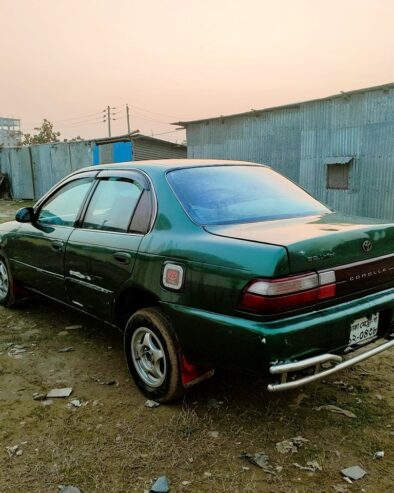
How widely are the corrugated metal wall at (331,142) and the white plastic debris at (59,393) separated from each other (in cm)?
1084

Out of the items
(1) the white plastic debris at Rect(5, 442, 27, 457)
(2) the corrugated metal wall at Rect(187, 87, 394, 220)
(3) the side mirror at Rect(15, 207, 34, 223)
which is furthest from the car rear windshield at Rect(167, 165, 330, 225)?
(2) the corrugated metal wall at Rect(187, 87, 394, 220)

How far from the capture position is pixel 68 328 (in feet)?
15.2

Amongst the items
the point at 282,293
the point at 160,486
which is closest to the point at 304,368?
the point at 282,293

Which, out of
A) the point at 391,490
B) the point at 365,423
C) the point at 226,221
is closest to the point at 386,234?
the point at 226,221

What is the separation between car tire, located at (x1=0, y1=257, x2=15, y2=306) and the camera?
4.97 m

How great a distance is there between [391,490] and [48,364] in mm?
2750

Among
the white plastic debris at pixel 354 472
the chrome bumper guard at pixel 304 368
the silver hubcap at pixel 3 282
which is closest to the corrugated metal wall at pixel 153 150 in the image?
the silver hubcap at pixel 3 282

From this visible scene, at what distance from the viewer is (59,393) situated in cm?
330

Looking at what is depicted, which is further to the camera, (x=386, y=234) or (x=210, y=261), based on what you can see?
(x=386, y=234)

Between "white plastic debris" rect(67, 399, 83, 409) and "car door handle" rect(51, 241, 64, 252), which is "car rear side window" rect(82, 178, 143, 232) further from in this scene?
"white plastic debris" rect(67, 399, 83, 409)

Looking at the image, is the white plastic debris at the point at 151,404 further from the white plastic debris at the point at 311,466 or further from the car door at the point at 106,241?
the white plastic debris at the point at 311,466

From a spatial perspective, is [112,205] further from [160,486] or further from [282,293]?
[160,486]

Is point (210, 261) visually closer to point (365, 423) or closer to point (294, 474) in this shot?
point (294, 474)

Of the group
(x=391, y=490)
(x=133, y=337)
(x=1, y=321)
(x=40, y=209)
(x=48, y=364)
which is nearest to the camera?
(x=391, y=490)
